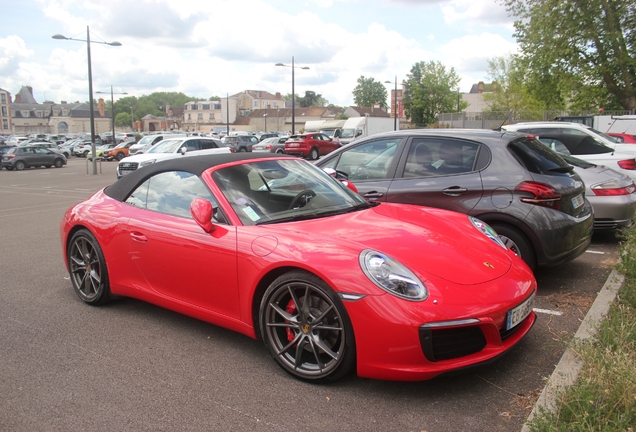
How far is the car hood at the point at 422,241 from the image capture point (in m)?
3.25

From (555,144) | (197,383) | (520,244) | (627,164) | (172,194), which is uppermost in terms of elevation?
(555,144)

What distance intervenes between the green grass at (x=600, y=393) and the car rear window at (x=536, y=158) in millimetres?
2302

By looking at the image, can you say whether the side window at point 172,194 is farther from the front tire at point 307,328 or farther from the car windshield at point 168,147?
the car windshield at point 168,147

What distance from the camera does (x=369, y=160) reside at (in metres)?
6.21

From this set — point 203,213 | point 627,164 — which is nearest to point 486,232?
point 203,213

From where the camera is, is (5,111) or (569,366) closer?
(569,366)

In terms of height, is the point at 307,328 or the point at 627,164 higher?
the point at 627,164

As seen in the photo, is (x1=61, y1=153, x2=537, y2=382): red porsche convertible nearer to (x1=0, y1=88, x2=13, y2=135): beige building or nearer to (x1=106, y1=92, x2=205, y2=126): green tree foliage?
(x1=0, y1=88, x2=13, y2=135): beige building

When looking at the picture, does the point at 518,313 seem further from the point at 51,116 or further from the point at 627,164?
the point at 51,116

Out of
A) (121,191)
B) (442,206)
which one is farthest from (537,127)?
(121,191)

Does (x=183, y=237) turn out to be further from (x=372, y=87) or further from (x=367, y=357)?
(x=372, y=87)

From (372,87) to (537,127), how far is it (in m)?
138

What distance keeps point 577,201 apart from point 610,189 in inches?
77.4

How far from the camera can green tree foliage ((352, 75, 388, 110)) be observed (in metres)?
→ 145
